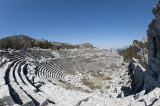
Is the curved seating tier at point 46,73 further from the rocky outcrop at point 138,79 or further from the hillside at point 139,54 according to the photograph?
the hillside at point 139,54

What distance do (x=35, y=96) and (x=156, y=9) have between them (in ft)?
20.5

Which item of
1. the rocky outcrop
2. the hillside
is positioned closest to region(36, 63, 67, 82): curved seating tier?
the rocky outcrop

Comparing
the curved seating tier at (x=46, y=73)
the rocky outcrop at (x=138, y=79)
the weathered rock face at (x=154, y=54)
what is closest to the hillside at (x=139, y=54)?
the rocky outcrop at (x=138, y=79)

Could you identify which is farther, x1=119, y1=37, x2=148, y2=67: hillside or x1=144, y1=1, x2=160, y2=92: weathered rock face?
x1=119, y1=37, x2=148, y2=67: hillside

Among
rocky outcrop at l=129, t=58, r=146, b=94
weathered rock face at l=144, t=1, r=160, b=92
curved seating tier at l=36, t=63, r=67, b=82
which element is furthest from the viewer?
curved seating tier at l=36, t=63, r=67, b=82

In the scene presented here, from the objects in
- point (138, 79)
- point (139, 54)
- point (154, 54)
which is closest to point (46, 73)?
point (138, 79)

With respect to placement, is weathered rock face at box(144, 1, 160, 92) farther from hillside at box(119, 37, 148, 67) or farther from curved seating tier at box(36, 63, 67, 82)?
hillside at box(119, 37, 148, 67)

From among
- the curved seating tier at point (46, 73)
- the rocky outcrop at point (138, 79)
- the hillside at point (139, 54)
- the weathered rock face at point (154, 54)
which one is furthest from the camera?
the hillside at point (139, 54)

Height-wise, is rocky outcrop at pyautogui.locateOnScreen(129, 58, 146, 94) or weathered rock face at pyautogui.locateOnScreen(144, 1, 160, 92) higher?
weathered rock face at pyautogui.locateOnScreen(144, 1, 160, 92)

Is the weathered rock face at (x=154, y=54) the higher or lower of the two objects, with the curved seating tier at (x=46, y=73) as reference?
higher

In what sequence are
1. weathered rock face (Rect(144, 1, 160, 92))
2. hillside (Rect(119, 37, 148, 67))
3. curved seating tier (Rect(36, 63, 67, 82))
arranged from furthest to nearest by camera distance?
hillside (Rect(119, 37, 148, 67)) < curved seating tier (Rect(36, 63, 67, 82)) < weathered rock face (Rect(144, 1, 160, 92))

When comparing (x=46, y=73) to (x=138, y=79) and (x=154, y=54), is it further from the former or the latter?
(x=154, y=54)

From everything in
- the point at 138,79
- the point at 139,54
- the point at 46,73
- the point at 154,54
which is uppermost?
the point at 154,54

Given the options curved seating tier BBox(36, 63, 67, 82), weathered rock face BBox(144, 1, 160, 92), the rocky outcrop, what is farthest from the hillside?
weathered rock face BBox(144, 1, 160, 92)
